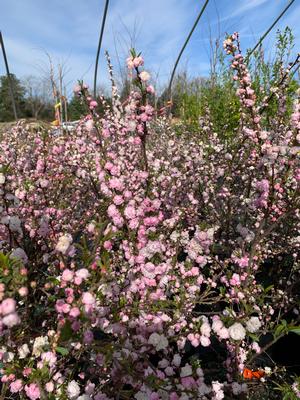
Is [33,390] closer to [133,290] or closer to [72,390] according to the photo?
[72,390]

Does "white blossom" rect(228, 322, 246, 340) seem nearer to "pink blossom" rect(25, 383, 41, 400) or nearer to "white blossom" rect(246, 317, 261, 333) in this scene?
"white blossom" rect(246, 317, 261, 333)

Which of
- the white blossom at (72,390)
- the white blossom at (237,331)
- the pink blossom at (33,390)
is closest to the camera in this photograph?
the white blossom at (237,331)

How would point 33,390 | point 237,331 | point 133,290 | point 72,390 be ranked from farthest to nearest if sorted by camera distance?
point 133,290
point 72,390
point 33,390
point 237,331

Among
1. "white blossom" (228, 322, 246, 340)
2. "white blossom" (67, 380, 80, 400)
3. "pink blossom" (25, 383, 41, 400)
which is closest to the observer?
"white blossom" (228, 322, 246, 340)

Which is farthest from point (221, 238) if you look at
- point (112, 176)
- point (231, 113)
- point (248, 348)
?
point (231, 113)

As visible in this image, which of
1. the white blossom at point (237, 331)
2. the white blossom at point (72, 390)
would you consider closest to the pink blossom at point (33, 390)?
the white blossom at point (72, 390)

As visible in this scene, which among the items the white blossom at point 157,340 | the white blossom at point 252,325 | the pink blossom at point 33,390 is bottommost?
the pink blossom at point 33,390

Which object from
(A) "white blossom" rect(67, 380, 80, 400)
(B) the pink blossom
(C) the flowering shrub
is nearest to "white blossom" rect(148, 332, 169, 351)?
(C) the flowering shrub

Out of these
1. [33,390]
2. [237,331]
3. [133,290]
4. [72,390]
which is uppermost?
[237,331]

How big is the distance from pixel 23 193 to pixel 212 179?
93.5 inches

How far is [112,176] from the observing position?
229 centimetres

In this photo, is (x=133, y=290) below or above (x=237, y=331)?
below

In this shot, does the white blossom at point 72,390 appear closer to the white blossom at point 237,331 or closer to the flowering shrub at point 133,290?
the flowering shrub at point 133,290

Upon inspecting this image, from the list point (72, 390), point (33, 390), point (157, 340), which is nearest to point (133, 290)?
point (157, 340)
